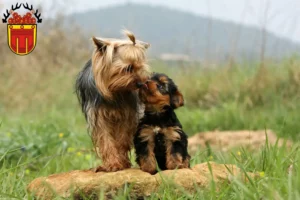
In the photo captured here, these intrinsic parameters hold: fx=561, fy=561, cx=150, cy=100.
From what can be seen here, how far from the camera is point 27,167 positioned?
7250 mm

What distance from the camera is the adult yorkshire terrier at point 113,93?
4508 millimetres

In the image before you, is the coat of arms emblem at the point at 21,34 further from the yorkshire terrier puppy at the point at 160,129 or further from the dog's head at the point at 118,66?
the yorkshire terrier puppy at the point at 160,129

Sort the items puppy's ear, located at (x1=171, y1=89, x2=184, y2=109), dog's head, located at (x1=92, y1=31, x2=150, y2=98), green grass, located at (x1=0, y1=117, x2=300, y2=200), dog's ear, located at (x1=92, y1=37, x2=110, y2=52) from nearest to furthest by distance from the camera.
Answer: green grass, located at (x1=0, y1=117, x2=300, y2=200)
dog's head, located at (x1=92, y1=31, x2=150, y2=98)
puppy's ear, located at (x1=171, y1=89, x2=184, y2=109)
dog's ear, located at (x1=92, y1=37, x2=110, y2=52)

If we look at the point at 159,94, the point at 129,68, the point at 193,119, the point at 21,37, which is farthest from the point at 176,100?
the point at 193,119

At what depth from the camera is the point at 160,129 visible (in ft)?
15.1

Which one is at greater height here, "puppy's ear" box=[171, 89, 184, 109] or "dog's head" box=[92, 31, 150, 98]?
"dog's head" box=[92, 31, 150, 98]

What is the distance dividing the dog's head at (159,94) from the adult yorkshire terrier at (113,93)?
77 millimetres

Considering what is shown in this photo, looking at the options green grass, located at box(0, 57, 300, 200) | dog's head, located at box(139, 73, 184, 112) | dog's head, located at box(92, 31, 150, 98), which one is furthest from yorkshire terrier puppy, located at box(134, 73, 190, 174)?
green grass, located at box(0, 57, 300, 200)

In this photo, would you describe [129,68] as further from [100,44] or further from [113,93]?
[100,44]

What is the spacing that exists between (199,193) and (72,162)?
125 inches

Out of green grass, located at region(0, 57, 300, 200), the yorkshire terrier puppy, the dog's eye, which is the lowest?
green grass, located at region(0, 57, 300, 200)

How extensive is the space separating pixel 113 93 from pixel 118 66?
9.2 inches

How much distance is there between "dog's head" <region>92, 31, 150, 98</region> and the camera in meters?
4.46

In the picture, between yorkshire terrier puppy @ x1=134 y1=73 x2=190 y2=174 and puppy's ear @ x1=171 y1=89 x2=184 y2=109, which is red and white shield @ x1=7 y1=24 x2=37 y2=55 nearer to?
yorkshire terrier puppy @ x1=134 y1=73 x2=190 y2=174
